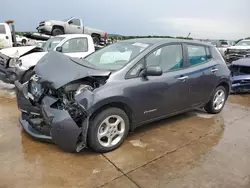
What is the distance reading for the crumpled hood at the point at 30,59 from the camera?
240 inches

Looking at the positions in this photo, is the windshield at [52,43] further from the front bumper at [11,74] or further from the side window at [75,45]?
the front bumper at [11,74]

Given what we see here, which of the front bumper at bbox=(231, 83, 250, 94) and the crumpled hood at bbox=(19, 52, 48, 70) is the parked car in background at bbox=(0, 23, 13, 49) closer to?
the crumpled hood at bbox=(19, 52, 48, 70)

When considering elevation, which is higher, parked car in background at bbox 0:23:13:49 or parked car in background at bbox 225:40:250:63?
parked car in background at bbox 0:23:13:49

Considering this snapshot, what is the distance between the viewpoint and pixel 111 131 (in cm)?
316

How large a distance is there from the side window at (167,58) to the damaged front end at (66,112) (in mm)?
933

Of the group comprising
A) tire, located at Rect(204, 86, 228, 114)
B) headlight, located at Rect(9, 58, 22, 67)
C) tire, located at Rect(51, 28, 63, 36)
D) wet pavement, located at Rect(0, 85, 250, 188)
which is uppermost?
tire, located at Rect(51, 28, 63, 36)

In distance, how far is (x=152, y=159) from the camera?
3.08m

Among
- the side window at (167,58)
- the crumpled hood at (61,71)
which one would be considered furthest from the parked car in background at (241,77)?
the crumpled hood at (61,71)

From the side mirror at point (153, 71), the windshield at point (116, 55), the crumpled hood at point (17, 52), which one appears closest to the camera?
the side mirror at point (153, 71)

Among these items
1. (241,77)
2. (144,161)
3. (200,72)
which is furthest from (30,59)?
(241,77)

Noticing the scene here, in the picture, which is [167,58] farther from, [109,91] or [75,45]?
[75,45]

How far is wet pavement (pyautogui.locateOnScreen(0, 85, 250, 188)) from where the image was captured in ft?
8.53

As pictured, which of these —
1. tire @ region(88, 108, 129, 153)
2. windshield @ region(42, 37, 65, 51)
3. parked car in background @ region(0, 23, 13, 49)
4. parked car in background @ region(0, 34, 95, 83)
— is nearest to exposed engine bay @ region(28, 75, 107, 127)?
tire @ region(88, 108, 129, 153)

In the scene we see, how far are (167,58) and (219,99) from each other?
1.89 meters
